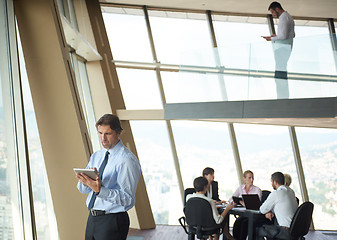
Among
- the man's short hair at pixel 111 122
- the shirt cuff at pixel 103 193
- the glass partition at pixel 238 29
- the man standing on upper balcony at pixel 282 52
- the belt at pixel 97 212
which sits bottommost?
the belt at pixel 97 212

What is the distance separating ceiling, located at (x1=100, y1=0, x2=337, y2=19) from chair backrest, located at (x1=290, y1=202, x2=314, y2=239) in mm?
5472

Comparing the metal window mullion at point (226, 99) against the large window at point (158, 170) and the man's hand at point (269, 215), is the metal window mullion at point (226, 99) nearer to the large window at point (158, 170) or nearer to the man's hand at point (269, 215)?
the large window at point (158, 170)

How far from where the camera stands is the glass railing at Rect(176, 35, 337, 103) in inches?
238

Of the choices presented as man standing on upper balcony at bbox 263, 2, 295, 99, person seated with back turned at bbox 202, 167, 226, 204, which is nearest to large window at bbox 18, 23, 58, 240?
person seated with back turned at bbox 202, 167, 226, 204

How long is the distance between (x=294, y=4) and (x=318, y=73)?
3.38 metres

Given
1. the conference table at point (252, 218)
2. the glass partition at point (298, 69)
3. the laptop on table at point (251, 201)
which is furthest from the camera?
the glass partition at point (298, 69)

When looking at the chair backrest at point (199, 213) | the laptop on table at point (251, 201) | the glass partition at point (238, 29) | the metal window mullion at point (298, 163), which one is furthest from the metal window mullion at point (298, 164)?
the chair backrest at point (199, 213)

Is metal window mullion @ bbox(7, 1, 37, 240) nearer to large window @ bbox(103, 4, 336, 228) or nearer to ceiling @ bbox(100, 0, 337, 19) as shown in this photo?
large window @ bbox(103, 4, 336, 228)

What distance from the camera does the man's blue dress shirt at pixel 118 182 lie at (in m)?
2.49

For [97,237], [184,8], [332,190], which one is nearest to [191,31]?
[184,8]

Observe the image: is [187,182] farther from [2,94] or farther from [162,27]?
[2,94]

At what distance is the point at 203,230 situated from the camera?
5.14m

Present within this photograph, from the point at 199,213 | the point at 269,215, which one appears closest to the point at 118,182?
the point at 199,213

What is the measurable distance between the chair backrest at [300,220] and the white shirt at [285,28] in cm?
288
